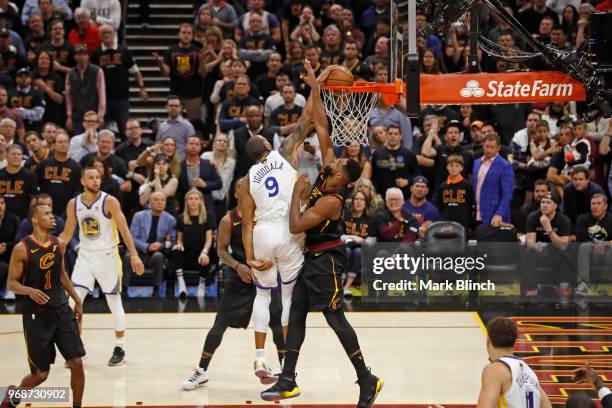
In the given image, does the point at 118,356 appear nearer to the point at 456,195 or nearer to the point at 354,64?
the point at 456,195

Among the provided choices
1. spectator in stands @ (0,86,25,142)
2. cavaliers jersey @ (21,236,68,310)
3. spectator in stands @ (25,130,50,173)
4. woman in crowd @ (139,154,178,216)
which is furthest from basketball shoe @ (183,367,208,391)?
spectator in stands @ (0,86,25,142)

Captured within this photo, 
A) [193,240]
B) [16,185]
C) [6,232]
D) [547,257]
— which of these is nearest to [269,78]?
[193,240]

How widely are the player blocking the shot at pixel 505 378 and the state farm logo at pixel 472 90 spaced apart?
318 cm

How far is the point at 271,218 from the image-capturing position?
8867 mm

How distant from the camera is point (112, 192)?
13430 millimetres

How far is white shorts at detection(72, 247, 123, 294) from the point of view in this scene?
33.9 ft

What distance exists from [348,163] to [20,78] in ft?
27.8

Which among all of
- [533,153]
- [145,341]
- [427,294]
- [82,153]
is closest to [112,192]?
[82,153]

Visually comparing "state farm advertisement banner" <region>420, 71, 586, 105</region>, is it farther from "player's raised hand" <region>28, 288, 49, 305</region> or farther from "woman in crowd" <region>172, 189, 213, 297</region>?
"woman in crowd" <region>172, 189, 213, 297</region>

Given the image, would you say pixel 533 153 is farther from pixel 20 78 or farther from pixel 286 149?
pixel 20 78

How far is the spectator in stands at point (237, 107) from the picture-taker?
14641 mm

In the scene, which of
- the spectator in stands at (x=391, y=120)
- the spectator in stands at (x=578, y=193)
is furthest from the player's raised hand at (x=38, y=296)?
the spectator in stands at (x=578, y=193)

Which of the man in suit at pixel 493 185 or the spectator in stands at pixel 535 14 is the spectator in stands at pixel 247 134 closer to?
the man in suit at pixel 493 185

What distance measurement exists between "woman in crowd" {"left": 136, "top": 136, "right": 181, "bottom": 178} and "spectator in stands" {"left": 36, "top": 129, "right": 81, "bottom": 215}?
90 cm
